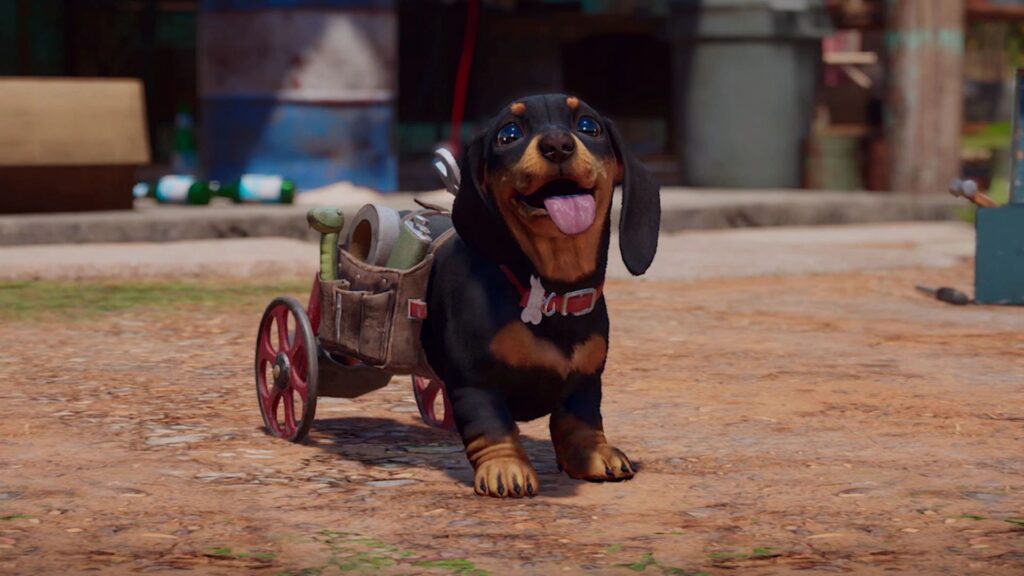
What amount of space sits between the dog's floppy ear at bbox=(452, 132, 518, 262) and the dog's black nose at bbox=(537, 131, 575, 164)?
10.3 inches

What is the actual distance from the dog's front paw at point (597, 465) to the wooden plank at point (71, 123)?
780 centimetres

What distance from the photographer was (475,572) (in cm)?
414

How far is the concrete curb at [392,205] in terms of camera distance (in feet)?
38.5

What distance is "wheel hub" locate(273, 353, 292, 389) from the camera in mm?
5801

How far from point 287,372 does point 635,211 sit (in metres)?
1.32

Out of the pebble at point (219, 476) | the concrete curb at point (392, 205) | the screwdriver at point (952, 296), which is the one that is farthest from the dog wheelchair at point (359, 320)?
the concrete curb at point (392, 205)

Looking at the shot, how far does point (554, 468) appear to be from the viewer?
544cm

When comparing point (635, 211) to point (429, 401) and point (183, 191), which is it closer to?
point (429, 401)

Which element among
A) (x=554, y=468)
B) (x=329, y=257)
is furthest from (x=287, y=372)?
(x=554, y=468)

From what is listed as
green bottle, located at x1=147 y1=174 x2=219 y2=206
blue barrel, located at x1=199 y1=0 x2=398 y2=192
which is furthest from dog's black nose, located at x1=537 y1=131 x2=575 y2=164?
blue barrel, located at x1=199 y1=0 x2=398 y2=192

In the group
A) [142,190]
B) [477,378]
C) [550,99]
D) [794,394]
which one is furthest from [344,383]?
[142,190]

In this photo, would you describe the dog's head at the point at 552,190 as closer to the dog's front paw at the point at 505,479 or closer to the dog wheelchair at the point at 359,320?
the dog wheelchair at the point at 359,320

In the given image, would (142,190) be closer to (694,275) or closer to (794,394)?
(694,275)

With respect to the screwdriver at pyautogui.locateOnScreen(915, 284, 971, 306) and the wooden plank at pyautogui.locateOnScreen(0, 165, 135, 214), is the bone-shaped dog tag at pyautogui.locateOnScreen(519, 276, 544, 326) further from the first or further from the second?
the wooden plank at pyautogui.locateOnScreen(0, 165, 135, 214)
